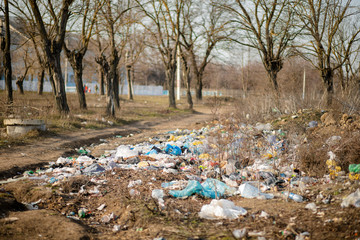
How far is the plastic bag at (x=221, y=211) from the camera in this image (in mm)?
3477

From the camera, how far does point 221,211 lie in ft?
11.5

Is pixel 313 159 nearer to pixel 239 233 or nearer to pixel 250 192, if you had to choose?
pixel 250 192

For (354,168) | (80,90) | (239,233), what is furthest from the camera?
(80,90)

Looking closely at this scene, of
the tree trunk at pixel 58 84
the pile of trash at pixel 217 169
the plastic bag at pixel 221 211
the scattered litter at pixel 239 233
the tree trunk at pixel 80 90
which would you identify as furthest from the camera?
the tree trunk at pixel 80 90

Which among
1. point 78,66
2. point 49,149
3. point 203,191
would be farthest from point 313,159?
point 78,66

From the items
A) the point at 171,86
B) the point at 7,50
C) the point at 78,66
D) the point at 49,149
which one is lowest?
the point at 49,149

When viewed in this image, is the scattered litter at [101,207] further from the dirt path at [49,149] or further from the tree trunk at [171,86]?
the tree trunk at [171,86]

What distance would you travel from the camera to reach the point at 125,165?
5945mm

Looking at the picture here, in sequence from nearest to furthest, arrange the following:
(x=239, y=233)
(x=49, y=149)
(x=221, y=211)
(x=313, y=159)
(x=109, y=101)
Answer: (x=239, y=233)
(x=221, y=211)
(x=313, y=159)
(x=49, y=149)
(x=109, y=101)

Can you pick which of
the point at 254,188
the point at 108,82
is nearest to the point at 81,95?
the point at 108,82

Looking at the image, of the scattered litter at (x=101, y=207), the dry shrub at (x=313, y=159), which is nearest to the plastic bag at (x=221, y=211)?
the scattered litter at (x=101, y=207)

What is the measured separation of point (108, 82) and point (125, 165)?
8.56m

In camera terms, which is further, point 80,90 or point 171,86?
point 171,86

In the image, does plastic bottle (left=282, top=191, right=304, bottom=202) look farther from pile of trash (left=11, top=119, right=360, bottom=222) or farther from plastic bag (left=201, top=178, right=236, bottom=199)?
plastic bag (left=201, top=178, right=236, bottom=199)
